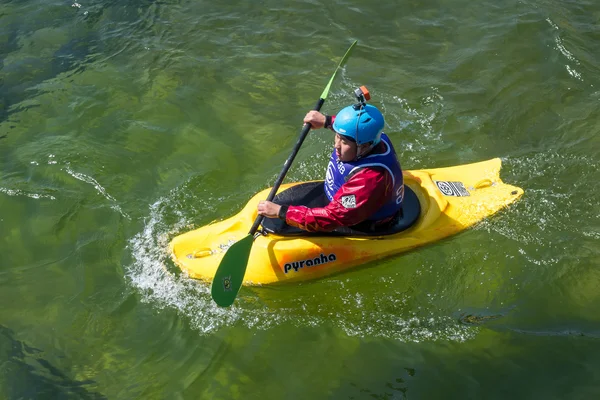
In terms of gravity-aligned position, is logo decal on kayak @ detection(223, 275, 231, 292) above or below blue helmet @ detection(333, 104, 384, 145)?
below

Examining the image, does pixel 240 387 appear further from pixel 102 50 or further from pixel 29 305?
pixel 102 50

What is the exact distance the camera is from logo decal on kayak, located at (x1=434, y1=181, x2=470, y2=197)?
5.64m

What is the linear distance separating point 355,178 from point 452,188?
1522mm

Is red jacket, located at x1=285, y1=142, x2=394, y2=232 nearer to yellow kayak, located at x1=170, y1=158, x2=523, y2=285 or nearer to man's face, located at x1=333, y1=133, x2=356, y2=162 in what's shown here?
man's face, located at x1=333, y1=133, x2=356, y2=162

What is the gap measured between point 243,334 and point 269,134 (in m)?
3.10

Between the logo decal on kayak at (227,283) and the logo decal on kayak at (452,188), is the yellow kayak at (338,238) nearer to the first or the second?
the logo decal on kayak at (452,188)

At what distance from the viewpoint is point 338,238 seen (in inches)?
202

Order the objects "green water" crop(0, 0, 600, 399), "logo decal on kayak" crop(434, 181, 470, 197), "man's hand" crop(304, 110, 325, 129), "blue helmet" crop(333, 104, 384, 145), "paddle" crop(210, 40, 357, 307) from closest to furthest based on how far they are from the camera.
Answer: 1. "blue helmet" crop(333, 104, 384, 145)
2. "green water" crop(0, 0, 600, 399)
3. "paddle" crop(210, 40, 357, 307)
4. "man's hand" crop(304, 110, 325, 129)
5. "logo decal on kayak" crop(434, 181, 470, 197)

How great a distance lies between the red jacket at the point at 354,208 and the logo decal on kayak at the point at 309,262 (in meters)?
0.34

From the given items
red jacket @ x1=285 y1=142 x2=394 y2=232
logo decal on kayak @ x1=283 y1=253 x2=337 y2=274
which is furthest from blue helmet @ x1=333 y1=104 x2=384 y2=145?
logo decal on kayak @ x1=283 y1=253 x2=337 y2=274

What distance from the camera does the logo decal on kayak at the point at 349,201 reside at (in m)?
4.66

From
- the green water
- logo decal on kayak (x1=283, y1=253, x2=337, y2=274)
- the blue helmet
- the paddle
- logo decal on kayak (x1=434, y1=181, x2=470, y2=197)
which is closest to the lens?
the blue helmet

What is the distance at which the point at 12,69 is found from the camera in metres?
8.34

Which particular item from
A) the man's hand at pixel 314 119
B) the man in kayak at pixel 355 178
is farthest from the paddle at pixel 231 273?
the man's hand at pixel 314 119
